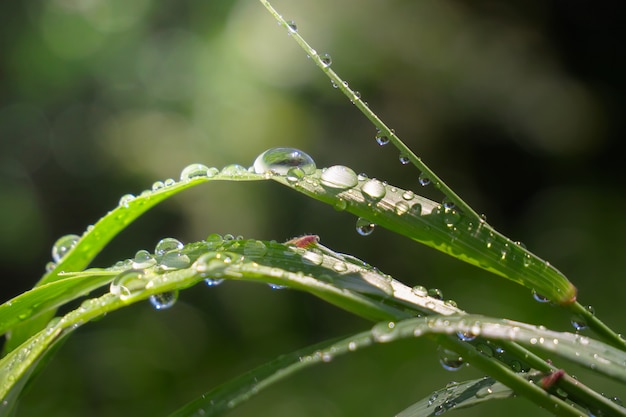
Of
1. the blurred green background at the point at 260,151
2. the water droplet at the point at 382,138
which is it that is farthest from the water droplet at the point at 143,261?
the blurred green background at the point at 260,151

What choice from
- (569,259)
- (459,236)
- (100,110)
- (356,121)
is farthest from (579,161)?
(459,236)

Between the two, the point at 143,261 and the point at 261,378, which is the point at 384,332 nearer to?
the point at 261,378

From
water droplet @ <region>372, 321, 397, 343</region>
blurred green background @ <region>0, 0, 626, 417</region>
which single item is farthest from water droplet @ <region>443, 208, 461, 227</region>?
blurred green background @ <region>0, 0, 626, 417</region>

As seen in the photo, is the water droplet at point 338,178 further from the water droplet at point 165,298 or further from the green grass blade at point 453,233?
the water droplet at point 165,298

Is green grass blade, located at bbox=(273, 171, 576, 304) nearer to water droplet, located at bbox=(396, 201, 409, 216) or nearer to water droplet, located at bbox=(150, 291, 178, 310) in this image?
water droplet, located at bbox=(396, 201, 409, 216)

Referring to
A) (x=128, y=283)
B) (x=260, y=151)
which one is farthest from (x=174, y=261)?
(x=260, y=151)

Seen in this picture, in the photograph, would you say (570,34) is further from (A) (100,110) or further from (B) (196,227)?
(A) (100,110)
